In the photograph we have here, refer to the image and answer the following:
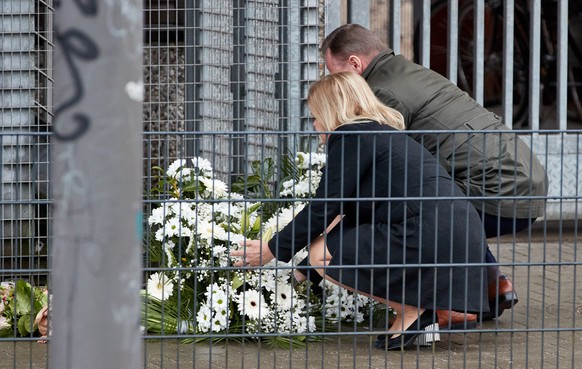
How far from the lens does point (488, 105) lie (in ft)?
31.2

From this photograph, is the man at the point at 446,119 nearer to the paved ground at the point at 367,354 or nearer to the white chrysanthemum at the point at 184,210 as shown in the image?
the paved ground at the point at 367,354

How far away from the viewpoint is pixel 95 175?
284cm

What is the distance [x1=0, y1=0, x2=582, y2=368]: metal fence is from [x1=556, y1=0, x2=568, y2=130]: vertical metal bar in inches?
0.4

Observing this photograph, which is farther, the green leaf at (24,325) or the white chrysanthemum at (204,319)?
the green leaf at (24,325)

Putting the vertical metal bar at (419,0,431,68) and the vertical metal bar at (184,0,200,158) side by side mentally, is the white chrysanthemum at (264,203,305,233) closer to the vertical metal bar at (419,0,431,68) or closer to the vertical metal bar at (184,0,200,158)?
the vertical metal bar at (184,0,200,158)

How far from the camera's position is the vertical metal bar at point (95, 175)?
283 centimetres

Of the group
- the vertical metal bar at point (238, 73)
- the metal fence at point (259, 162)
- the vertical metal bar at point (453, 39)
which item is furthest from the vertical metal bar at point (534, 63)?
the vertical metal bar at point (238, 73)

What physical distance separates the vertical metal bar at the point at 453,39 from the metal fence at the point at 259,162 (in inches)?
0.5

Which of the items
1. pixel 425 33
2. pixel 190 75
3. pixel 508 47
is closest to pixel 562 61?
pixel 508 47

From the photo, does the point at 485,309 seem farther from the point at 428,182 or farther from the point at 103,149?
the point at 103,149

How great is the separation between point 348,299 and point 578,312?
1.41 meters

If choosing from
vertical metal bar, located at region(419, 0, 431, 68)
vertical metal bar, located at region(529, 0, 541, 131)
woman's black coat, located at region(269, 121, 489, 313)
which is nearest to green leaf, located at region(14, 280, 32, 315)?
woman's black coat, located at region(269, 121, 489, 313)

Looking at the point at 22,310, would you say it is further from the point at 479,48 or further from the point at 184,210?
the point at 479,48

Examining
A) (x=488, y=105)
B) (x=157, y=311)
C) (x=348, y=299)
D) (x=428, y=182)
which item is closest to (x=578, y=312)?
(x=348, y=299)
